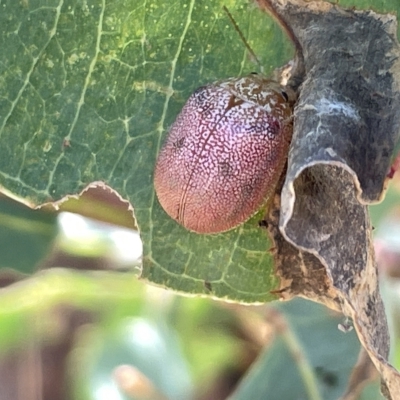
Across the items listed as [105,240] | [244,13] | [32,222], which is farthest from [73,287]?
[244,13]

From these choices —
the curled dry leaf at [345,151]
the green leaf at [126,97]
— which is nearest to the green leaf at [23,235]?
the green leaf at [126,97]

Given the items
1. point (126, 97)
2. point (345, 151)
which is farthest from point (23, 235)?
point (345, 151)

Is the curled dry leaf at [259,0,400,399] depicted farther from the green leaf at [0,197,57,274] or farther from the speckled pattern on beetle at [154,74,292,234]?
the green leaf at [0,197,57,274]

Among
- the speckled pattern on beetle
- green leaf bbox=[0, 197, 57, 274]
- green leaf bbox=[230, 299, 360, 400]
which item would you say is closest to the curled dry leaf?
the speckled pattern on beetle

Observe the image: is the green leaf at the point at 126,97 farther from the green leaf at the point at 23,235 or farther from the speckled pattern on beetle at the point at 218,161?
the green leaf at the point at 23,235

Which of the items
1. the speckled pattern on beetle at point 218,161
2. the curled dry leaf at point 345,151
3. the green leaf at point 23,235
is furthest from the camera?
the green leaf at point 23,235

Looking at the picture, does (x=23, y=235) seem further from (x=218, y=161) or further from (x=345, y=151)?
(x=345, y=151)
